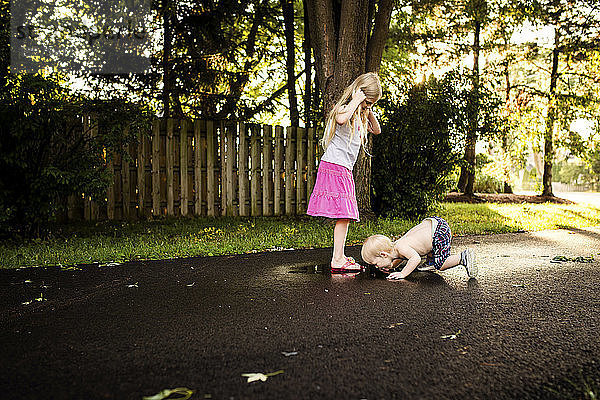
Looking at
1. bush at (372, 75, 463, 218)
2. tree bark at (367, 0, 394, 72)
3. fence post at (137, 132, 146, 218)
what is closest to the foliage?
fence post at (137, 132, 146, 218)

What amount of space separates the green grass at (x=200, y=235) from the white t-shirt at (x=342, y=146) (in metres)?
1.94

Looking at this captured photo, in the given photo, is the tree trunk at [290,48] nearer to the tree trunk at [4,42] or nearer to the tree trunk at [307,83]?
the tree trunk at [307,83]

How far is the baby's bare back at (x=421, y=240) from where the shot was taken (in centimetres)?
496

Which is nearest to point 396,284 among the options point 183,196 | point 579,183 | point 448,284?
point 448,284

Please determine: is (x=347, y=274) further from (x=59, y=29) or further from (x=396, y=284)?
(x=59, y=29)

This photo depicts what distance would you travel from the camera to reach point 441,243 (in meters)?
4.94

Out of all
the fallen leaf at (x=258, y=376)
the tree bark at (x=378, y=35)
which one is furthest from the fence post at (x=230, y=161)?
the fallen leaf at (x=258, y=376)

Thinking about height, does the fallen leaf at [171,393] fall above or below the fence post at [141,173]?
below

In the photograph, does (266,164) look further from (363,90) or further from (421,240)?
(421,240)

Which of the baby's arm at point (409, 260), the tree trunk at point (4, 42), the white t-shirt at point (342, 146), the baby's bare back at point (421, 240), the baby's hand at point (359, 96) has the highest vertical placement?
the tree trunk at point (4, 42)

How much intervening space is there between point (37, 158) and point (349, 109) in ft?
15.5

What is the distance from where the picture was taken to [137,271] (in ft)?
16.9

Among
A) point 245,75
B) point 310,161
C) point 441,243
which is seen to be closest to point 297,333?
point 441,243

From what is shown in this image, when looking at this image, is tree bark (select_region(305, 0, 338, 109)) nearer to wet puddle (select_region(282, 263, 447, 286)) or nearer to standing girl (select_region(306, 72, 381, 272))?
standing girl (select_region(306, 72, 381, 272))
